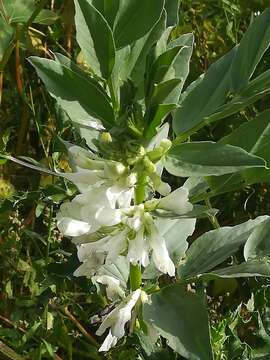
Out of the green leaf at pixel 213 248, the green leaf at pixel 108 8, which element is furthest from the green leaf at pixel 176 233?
the green leaf at pixel 108 8

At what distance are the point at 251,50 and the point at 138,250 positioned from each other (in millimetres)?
278

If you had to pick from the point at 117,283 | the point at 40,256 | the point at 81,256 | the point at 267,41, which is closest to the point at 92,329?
the point at 40,256

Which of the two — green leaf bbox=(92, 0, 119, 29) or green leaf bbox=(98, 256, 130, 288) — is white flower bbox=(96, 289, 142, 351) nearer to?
green leaf bbox=(98, 256, 130, 288)

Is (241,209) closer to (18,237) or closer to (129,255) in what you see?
(18,237)

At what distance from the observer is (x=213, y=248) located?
1140 millimetres

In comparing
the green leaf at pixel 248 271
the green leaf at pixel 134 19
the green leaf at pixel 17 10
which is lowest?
the green leaf at pixel 248 271

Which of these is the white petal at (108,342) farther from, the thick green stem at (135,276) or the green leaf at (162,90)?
the green leaf at (162,90)

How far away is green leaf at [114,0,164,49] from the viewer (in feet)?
3.08

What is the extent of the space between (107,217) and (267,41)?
281mm

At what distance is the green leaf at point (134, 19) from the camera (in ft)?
3.08

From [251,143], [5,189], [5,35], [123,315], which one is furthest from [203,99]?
[5,189]

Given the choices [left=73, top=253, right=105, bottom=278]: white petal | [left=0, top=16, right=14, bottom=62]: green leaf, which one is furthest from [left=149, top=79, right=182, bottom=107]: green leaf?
[left=0, top=16, right=14, bottom=62]: green leaf

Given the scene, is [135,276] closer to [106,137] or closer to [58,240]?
[106,137]

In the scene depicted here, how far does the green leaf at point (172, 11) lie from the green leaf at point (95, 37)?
0.13 meters
